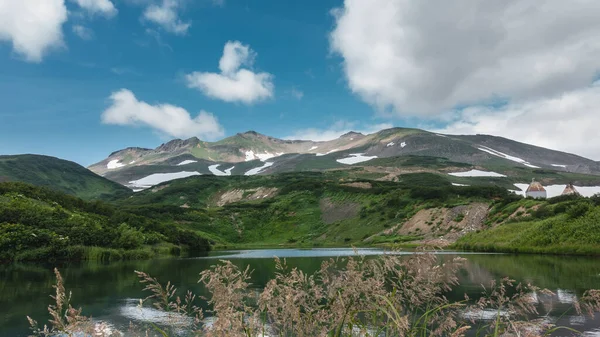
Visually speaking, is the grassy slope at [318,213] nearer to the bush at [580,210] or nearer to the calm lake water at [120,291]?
the bush at [580,210]

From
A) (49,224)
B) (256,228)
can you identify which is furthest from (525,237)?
(256,228)

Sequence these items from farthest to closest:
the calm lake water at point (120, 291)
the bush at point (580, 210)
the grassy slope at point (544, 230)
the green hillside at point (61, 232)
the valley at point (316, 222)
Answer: the valley at point (316, 222)
the green hillside at point (61, 232)
the bush at point (580, 210)
the grassy slope at point (544, 230)
the calm lake water at point (120, 291)

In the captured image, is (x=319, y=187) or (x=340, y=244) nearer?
(x=340, y=244)

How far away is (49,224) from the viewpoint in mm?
53219

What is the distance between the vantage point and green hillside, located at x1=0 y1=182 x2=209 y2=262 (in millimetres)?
49094

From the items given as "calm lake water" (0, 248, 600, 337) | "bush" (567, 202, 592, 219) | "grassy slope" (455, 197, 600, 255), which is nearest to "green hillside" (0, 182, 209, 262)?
"calm lake water" (0, 248, 600, 337)

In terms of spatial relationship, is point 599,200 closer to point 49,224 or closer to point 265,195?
point 49,224

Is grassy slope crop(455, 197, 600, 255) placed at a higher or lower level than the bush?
lower

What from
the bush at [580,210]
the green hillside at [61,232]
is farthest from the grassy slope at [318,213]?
the bush at [580,210]

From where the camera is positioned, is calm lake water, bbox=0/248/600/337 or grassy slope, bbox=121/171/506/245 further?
grassy slope, bbox=121/171/506/245

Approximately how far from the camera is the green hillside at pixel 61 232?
49.1 meters

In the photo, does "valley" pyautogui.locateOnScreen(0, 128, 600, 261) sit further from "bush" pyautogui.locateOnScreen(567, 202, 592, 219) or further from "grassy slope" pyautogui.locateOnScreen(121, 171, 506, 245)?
"grassy slope" pyautogui.locateOnScreen(121, 171, 506, 245)

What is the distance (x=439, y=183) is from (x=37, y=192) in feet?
536

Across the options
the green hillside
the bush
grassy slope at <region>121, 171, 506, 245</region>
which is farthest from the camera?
grassy slope at <region>121, 171, 506, 245</region>
